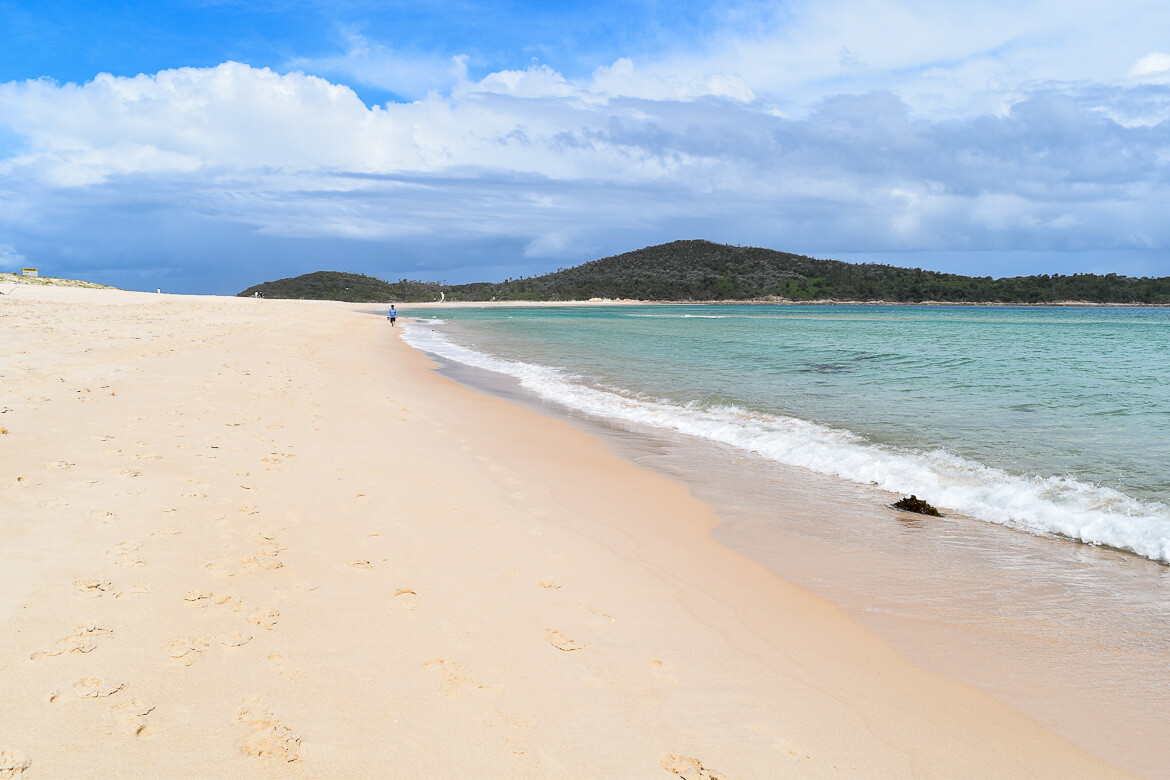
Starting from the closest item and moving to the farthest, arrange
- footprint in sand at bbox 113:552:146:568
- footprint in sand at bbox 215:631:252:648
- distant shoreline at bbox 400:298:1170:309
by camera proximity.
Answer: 1. footprint in sand at bbox 215:631:252:648
2. footprint in sand at bbox 113:552:146:568
3. distant shoreline at bbox 400:298:1170:309

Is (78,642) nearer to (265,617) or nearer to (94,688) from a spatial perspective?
(94,688)

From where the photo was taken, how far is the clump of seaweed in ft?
22.7

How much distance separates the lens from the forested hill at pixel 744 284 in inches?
5325

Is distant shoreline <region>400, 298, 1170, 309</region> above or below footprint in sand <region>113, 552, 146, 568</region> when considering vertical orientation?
above

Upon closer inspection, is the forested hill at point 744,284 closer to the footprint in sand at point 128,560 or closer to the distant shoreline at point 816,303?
the distant shoreline at point 816,303

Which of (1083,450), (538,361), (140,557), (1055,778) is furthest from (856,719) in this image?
(538,361)

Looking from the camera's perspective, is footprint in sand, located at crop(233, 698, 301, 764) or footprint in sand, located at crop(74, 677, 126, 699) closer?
footprint in sand, located at crop(233, 698, 301, 764)

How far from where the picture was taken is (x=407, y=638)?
358cm

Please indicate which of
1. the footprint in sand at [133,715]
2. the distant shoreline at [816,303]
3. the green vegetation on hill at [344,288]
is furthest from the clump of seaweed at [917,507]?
the green vegetation on hill at [344,288]

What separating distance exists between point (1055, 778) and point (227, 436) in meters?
8.06

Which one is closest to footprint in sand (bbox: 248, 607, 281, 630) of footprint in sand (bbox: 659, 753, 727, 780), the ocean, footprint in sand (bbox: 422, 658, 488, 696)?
footprint in sand (bbox: 422, 658, 488, 696)

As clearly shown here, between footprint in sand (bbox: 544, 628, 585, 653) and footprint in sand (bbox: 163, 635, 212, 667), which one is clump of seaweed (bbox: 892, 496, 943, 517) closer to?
footprint in sand (bbox: 544, 628, 585, 653)

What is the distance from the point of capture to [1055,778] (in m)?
2.87

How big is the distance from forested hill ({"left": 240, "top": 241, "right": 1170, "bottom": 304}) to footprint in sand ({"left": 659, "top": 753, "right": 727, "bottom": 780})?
138 m
